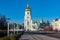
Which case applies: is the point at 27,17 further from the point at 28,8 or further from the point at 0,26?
the point at 0,26

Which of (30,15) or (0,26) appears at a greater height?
(30,15)

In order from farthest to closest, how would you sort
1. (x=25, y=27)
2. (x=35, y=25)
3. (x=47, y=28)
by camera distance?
(x=35, y=25) → (x=25, y=27) → (x=47, y=28)

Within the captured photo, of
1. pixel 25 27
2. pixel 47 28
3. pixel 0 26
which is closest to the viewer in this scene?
pixel 0 26

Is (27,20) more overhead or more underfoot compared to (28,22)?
more overhead

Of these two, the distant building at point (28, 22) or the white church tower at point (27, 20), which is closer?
the white church tower at point (27, 20)

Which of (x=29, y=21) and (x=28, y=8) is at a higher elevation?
(x=28, y=8)

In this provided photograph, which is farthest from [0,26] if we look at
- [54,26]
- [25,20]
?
[54,26]

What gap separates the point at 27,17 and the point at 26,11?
6799 mm

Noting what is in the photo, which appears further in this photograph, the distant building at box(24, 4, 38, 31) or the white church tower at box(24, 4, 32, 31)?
the distant building at box(24, 4, 38, 31)

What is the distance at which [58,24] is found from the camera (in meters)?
176

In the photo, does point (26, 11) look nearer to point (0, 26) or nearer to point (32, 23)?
point (32, 23)

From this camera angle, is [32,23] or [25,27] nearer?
[25,27]

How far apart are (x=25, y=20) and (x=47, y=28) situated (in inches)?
920

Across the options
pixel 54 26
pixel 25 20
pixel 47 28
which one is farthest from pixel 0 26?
pixel 54 26
